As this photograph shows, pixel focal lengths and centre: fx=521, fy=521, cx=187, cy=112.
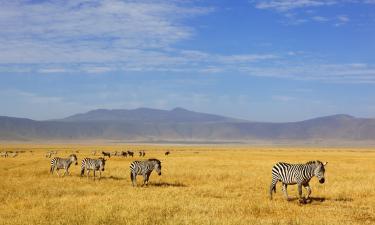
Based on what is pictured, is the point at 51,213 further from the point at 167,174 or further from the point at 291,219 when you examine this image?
the point at 167,174

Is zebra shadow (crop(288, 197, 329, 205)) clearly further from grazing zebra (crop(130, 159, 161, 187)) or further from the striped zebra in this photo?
grazing zebra (crop(130, 159, 161, 187))

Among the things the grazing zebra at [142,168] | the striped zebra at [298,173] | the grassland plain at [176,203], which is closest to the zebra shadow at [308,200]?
the grassland plain at [176,203]

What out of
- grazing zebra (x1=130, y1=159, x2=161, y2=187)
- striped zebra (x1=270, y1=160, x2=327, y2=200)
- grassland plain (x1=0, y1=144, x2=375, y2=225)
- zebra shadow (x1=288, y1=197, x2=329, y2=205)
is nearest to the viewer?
grassland plain (x1=0, y1=144, x2=375, y2=225)

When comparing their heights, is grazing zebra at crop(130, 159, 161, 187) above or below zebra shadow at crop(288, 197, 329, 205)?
above

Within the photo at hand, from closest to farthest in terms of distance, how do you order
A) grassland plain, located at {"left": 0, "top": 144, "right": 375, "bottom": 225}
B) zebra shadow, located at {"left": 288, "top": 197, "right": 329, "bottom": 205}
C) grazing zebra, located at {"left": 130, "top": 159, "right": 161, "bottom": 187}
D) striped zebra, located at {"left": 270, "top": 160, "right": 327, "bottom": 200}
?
1. grassland plain, located at {"left": 0, "top": 144, "right": 375, "bottom": 225}
2. zebra shadow, located at {"left": 288, "top": 197, "right": 329, "bottom": 205}
3. striped zebra, located at {"left": 270, "top": 160, "right": 327, "bottom": 200}
4. grazing zebra, located at {"left": 130, "top": 159, "right": 161, "bottom": 187}

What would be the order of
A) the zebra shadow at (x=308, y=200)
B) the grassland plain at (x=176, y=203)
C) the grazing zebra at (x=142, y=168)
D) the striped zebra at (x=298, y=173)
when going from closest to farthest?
the grassland plain at (x=176, y=203) → the zebra shadow at (x=308, y=200) → the striped zebra at (x=298, y=173) → the grazing zebra at (x=142, y=168)

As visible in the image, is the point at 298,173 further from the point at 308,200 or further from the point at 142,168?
the point at 142,168

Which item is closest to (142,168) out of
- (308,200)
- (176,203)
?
(176,203)

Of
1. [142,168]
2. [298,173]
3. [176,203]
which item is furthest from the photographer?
[142,168]

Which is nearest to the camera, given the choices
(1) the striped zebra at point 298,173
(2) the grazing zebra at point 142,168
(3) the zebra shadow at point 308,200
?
(3) the zebra shadow at point 308,200

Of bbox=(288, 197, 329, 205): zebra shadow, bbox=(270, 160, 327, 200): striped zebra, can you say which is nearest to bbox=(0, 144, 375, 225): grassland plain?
bbox=(288, 197, 329, 205): zebra shadow

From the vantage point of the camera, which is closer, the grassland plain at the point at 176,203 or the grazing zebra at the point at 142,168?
the grassland plain at the point at 176,203

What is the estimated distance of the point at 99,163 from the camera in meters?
30.0

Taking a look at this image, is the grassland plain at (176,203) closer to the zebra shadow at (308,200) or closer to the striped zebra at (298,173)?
the zebra shadow at (308,200)
